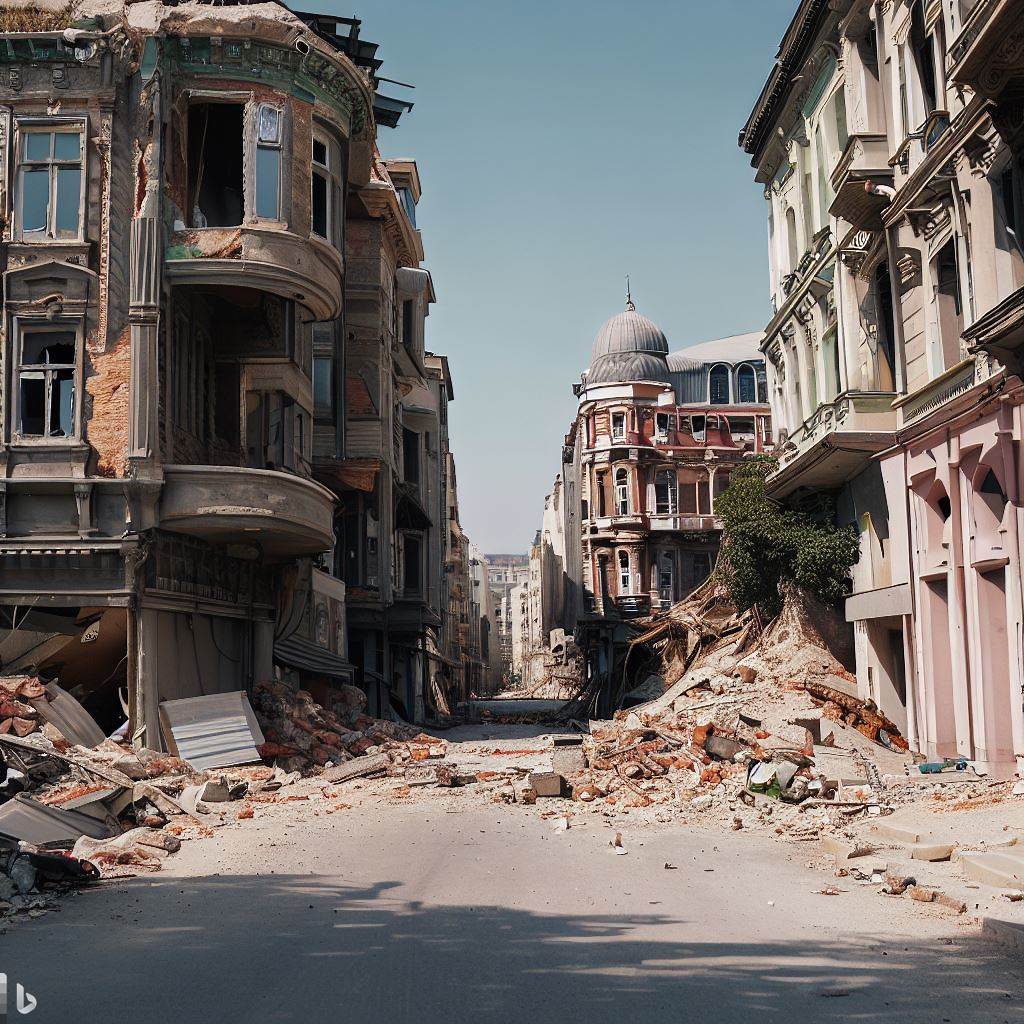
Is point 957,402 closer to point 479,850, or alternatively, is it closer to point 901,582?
point 901,582

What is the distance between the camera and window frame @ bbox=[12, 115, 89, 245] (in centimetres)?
2023

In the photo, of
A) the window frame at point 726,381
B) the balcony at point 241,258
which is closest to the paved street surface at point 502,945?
the balcony at point 241,258

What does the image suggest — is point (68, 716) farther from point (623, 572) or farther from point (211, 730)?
point (623, 572)

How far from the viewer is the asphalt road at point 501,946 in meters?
6.68

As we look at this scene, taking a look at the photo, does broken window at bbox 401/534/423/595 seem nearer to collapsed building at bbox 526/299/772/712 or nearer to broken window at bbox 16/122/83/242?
collapsed building at bbox 526/299/772/712

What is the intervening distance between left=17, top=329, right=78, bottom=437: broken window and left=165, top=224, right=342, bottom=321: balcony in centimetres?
221

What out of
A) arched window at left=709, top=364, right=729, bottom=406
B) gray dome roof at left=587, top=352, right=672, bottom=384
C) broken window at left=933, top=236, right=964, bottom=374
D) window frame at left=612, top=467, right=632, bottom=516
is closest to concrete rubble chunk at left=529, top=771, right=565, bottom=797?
broken window at left=933, top=236, right=964, bottom=374

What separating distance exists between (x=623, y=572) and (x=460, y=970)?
5033 centimetres

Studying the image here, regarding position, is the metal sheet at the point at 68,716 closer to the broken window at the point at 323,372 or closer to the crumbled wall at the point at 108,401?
the crumbled wall at the point at 108,401

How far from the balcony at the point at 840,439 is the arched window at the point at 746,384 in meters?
35.1

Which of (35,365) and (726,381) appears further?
(726,381)

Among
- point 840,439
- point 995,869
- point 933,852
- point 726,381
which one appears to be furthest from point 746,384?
point 995,869

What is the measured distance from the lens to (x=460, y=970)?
24.7ft

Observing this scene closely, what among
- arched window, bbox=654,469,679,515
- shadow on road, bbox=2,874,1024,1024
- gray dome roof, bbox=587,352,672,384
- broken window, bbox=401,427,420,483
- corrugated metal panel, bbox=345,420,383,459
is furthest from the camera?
gray dome roof, bbox=587,352,672,384
